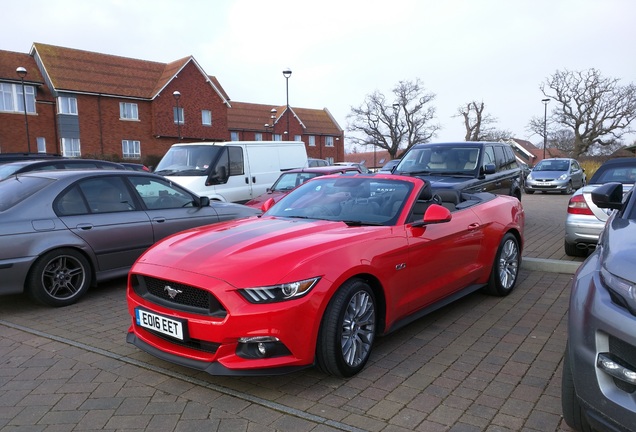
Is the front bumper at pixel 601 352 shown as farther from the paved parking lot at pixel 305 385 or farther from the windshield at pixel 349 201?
the windshield at pixel 349 201

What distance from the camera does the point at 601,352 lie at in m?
2.28

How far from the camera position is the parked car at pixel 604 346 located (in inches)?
85.8

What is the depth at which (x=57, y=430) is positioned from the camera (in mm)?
2951

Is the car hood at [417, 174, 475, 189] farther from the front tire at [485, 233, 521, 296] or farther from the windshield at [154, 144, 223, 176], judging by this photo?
the windshield at [154, 144, 223, 176]

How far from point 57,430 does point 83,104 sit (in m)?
37.0

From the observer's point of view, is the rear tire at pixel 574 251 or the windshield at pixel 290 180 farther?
the windshield at pixel 290 180

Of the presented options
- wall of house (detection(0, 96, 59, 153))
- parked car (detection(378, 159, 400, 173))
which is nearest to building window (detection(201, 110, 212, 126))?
wall of house (detection(0, 96, 59, 153))

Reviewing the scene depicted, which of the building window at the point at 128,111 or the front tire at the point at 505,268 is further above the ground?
the building window at the point at 128,111

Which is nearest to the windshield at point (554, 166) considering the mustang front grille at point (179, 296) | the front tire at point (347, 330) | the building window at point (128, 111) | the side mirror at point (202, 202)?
the side mirror at point (202, 202)

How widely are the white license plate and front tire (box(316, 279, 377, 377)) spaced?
38.0 inches

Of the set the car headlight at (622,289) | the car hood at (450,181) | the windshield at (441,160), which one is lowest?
the car headlight at (622,289)

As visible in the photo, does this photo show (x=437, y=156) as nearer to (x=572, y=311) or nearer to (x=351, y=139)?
(x=572, y=311)

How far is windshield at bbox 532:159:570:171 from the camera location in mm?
22428

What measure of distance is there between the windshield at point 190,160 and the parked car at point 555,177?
1601 centimetres
